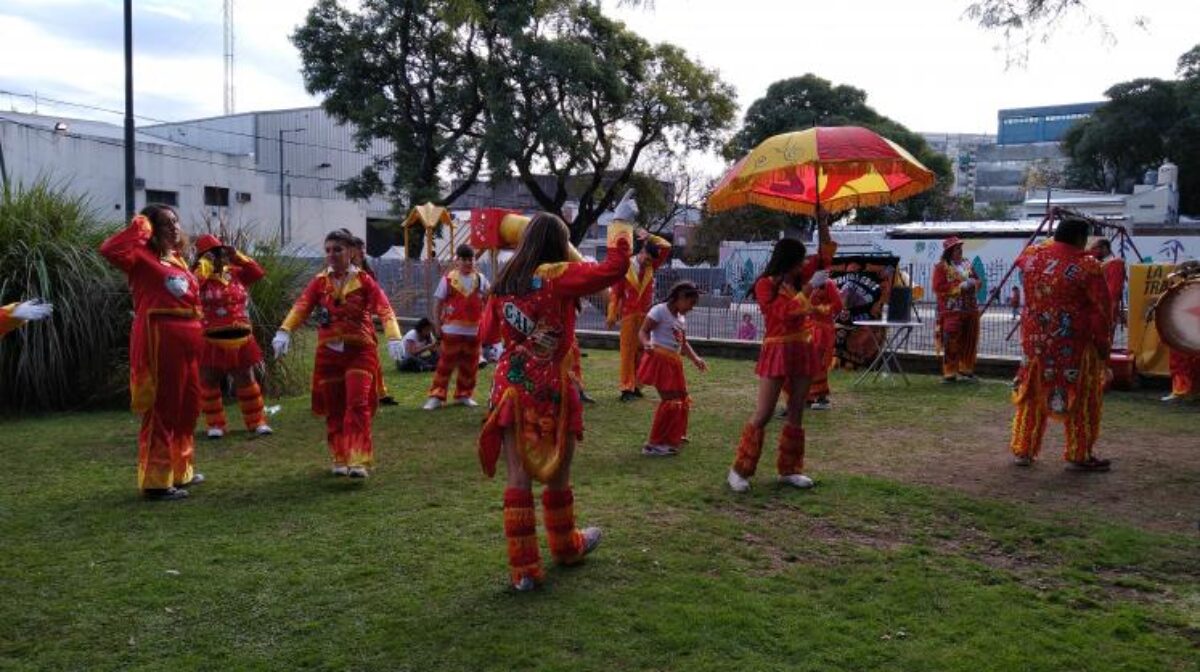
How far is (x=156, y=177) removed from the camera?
108 ft

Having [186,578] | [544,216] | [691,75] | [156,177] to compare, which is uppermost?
[691,75]

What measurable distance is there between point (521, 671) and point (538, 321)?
5.28 ft

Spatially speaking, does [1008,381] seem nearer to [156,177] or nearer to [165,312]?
[165,312]

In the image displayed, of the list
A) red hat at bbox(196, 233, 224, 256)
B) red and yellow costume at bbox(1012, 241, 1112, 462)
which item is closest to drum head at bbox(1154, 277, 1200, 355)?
red and yellow costume at bbox(1012, 241, 1112, 462)

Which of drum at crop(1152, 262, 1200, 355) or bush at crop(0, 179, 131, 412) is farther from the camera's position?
bush at crop(0, 179, 131, 412)

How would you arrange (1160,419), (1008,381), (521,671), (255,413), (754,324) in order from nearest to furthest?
(521,671), (255,413), (1160,419), (1008,381), (754,324)

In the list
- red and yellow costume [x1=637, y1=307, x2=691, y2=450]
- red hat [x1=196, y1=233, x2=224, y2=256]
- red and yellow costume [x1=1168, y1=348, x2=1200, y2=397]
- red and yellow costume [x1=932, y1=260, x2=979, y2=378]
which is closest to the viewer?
red and yellow costume [x1=637, y1=307, x2=691, y2=450]

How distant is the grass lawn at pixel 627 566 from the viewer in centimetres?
379

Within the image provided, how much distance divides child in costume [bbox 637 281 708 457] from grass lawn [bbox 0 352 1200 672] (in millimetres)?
232

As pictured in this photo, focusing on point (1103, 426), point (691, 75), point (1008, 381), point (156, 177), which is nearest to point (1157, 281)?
point (1008, 381)

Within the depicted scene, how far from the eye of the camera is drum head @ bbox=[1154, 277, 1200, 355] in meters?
7.21

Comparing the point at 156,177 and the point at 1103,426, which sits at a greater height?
the point at 156,177

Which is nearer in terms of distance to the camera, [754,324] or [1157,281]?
[1157,281]

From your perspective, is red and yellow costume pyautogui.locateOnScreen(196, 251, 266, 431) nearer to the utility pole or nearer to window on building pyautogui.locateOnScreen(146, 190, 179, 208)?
the utility pole
